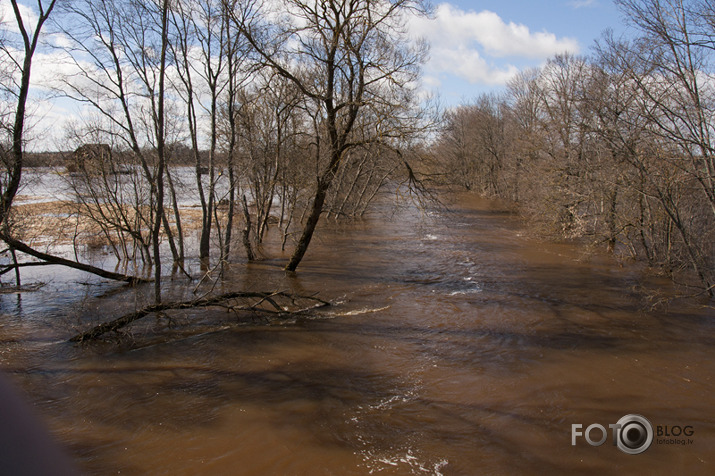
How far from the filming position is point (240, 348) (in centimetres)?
897

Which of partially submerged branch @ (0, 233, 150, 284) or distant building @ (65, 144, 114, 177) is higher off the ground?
distant building @ (65, 144, 114, 177)

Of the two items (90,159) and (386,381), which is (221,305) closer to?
(386,381)

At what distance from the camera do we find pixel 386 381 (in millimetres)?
7602

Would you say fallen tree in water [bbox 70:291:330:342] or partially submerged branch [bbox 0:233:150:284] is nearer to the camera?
fallen tree in water [bbox 70:291:330:342]

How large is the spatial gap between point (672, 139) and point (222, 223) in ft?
76.5

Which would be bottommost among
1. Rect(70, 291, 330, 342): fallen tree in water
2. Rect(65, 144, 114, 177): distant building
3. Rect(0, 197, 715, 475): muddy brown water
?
Rect(0, 197, 715, 475): muddy brown water

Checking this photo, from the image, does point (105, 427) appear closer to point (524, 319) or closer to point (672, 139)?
point (524, 319)

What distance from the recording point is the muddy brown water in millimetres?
5637

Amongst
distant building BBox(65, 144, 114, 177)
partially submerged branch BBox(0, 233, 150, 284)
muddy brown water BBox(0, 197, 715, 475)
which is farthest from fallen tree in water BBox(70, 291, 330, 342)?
distant building BBox(65, 144, 114, 177)

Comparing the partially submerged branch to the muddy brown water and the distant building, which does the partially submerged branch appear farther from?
the distant building

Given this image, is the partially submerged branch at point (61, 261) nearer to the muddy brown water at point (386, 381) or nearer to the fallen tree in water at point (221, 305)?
the muddy brown water at point (386, 381)

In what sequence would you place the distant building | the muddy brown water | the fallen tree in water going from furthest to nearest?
1. the distant building
2. the fallen tree in water
3. the muddy brown water

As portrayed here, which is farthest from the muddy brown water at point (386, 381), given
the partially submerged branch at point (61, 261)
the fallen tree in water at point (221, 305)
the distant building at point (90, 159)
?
the distant building at point (90, 159)

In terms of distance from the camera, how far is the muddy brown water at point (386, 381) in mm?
5637
